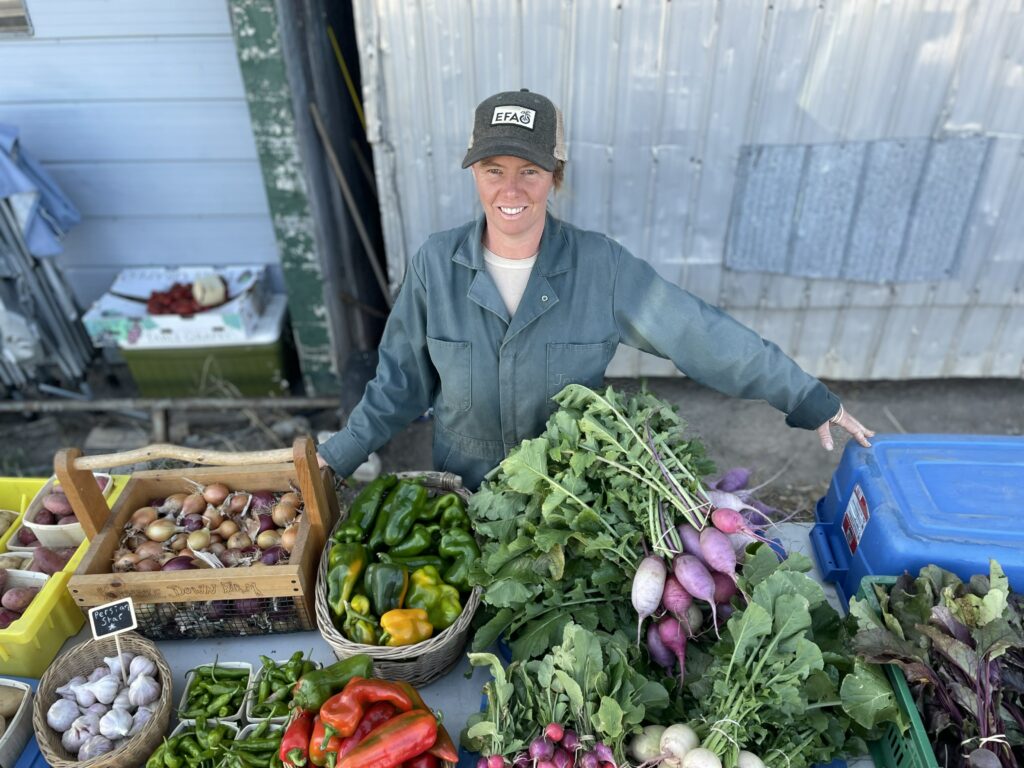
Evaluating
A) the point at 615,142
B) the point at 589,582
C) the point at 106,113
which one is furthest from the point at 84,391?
the point at 589,582

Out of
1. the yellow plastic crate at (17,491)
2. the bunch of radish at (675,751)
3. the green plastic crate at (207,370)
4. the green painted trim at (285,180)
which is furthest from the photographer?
the green plastic crate at (207,370)

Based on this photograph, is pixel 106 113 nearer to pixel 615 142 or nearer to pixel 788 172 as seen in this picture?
pixel 615 142

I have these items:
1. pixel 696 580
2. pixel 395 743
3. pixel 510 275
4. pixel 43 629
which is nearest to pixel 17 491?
pixel 43 629

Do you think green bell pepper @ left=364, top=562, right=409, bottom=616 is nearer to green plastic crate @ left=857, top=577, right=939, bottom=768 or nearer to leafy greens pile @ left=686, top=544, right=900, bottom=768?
leafy greens pile @ left=686, top=544, right=900, bottom=768

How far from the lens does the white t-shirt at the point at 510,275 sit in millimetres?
2416

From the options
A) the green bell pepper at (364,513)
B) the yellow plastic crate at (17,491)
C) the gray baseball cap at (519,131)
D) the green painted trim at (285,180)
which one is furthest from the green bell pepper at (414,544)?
the green painted trim at (285,180)

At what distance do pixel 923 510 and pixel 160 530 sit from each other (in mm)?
2373

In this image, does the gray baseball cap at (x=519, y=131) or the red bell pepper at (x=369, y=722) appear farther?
the gray baseball cap at (x=519, y=131)

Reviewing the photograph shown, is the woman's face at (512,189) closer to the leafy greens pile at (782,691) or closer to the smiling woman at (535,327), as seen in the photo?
the smiling woman at (535,327)

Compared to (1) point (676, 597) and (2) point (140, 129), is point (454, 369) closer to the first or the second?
(1) point (676, 597)

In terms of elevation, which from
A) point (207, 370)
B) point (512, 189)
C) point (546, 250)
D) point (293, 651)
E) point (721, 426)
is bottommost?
point (721, 426)

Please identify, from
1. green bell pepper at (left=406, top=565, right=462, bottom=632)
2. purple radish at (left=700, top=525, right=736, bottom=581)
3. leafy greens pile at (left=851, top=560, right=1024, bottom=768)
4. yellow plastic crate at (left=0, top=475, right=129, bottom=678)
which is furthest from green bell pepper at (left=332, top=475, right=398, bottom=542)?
leafy greens pile at (left=851, top=560, right=1024, bottom=768)

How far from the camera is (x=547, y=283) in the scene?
237 centimetres

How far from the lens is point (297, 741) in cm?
175
